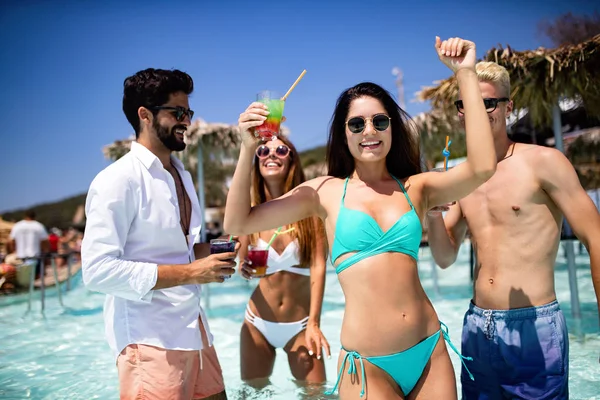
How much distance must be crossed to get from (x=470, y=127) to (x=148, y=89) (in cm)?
166

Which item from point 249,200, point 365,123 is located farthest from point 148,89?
point 365,123

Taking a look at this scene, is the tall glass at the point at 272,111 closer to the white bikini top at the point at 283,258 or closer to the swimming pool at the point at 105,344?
the white bikini top at the point at 283,258

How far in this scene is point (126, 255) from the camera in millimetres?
2328

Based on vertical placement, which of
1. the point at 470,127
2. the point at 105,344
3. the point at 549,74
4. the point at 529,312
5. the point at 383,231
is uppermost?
the point at 549,74

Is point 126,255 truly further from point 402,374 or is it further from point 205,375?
point 402,374

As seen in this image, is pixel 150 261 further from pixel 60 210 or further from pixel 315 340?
pixel 60 210

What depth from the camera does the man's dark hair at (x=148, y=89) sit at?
2.56 metres

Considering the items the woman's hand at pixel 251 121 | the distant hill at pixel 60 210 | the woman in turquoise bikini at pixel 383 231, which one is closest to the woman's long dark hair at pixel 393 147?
the woman in turquoise bikini at pixel 383 231

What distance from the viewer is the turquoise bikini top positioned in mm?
2109

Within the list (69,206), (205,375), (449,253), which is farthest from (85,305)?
(69,206)

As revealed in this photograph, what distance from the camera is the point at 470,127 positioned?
1.99m

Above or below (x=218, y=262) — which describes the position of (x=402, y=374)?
below

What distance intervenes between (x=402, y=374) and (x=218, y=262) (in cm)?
99

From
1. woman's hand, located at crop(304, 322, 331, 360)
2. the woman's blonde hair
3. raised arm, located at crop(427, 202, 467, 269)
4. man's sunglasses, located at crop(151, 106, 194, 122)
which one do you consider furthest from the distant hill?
man's sunglasses, located at crop(151, 106, 194, 122)
